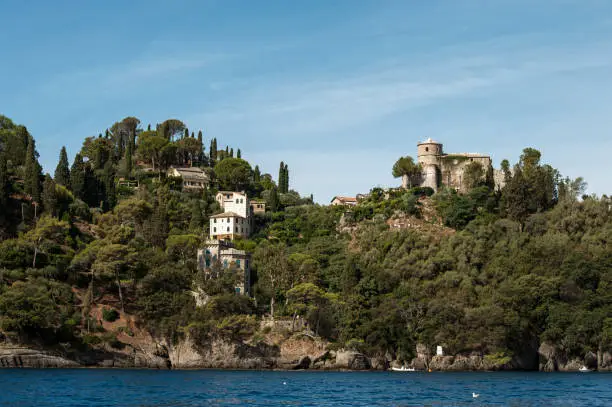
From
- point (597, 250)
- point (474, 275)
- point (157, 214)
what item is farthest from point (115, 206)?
point (597, 250)

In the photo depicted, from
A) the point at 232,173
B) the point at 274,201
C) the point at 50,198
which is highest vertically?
the point at 232,173

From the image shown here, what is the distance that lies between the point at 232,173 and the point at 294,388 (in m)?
68.9

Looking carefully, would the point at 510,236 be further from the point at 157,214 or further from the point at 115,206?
the point at 115,206

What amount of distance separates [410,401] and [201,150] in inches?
3779

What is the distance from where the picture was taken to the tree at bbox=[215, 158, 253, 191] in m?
128

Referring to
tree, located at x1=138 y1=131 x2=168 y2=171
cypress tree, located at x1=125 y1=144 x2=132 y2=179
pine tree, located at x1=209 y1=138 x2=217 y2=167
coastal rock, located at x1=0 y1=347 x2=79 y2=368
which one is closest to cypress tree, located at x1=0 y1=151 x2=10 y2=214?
coastal rock, located at x1=0 y1=347 x2=79 y2=368

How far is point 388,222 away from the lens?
367 feet

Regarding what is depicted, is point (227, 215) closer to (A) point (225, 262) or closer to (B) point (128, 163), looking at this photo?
(A) point (225, 262)

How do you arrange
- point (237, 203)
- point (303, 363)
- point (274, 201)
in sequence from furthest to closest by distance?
point (274, 201), point (237, 203), point (303, 363)

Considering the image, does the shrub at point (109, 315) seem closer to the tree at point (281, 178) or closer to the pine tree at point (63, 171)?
the pine tree at point (63, 171)

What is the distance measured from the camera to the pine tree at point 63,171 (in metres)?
115


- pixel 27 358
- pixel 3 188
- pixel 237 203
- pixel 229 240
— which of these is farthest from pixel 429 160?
pixel 27 358

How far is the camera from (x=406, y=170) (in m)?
119

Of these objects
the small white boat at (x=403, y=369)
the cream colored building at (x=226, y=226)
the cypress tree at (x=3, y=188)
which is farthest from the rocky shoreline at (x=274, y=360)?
the cream colored building at (x=226, y=226)
